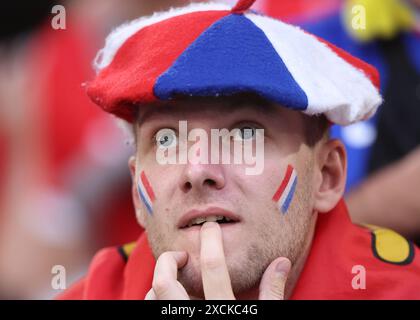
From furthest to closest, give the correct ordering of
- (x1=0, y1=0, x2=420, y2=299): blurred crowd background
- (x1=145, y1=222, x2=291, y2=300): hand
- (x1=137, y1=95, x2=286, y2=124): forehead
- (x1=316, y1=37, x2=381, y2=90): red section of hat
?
(x1=0, y1=0, x2=420, y2=299): blurred crowd background, (x1=316, y1=37, x2=381, y2=90): red section of hat, (x1=137, y1=95, x2=286, y2=124): forehead, (x1=145, y1=222, x2=291, y2=300): hand

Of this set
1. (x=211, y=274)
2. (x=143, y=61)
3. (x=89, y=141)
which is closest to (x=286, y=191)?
(x=211, y=274)

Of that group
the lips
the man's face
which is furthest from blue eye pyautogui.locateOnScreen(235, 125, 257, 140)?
the lips

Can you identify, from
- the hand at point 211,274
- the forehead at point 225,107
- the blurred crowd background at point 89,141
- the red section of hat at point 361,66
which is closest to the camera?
the hand at point 211,274

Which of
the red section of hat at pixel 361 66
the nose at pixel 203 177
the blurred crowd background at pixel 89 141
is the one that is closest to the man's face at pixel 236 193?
the nose at pixel 203 177

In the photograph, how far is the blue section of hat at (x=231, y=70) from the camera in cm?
113

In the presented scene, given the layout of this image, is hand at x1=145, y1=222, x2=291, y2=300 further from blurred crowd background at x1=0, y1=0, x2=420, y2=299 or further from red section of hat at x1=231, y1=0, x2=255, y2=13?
blurred crowd background at x1=0, y1=0, x2=420, y2=299

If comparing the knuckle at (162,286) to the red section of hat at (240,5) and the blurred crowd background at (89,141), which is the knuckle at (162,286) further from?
the blurred crowd background at (89,141)

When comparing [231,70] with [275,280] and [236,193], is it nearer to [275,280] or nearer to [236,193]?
[236,193]

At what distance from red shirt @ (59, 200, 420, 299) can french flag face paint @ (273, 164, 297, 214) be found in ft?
0.50

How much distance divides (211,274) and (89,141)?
120 cm

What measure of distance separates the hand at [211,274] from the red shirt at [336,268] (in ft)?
0.47

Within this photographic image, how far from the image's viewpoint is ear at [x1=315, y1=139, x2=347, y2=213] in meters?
1.33

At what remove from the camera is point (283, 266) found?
3.83 feet

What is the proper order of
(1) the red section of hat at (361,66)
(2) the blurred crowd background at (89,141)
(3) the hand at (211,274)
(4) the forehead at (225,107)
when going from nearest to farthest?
(3) the hand at (211,274)
(4) the forehead at (225,107)
(1) the red section of hat at (361,66)
(2) the blurred crowd background at (89,141)
